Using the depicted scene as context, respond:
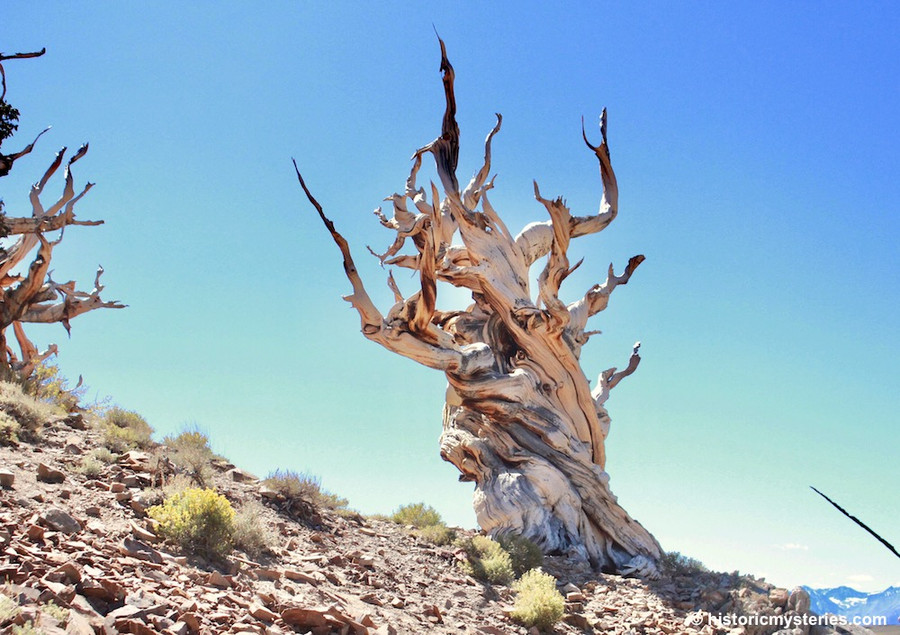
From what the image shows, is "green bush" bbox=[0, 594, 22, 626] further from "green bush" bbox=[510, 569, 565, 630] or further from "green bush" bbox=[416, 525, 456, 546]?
"green bush" bbox=[416, 525, 456, 546]

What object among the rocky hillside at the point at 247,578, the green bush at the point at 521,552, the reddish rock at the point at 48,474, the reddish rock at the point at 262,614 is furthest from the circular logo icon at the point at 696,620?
the reddish rock at the point at 48,474

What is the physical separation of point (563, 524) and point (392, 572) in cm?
377

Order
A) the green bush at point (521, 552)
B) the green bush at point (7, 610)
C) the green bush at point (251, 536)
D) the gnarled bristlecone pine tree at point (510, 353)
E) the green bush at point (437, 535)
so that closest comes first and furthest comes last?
1. the green bush at point (7, 610)
2. the green bush at point (251, 536)
3. the green bush at point (521, 552)
4. the green bush at point (437, 535)
5. the gnarled bristlecone pine tree at point (510, 353)

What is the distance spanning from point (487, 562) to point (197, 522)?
393 centimetres

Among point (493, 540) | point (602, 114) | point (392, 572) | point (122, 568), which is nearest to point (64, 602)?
point (122, 568)

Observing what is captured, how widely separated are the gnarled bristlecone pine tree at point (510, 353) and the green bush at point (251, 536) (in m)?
4.15

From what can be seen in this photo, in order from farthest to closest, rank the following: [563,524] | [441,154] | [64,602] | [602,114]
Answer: [602,114] < [441,154] < [563,524] < [64,602]

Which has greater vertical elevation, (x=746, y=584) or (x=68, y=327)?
(x=68, y=327)

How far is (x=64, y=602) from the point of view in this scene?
4656 mm

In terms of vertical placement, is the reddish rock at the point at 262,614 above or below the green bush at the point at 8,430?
below

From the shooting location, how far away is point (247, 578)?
6.50 metres

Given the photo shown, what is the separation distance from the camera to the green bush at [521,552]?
977cm

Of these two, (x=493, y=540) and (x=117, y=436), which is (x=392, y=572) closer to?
(x=493, y=540)

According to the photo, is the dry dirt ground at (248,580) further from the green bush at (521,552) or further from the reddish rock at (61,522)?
the green bush at (521,552)
